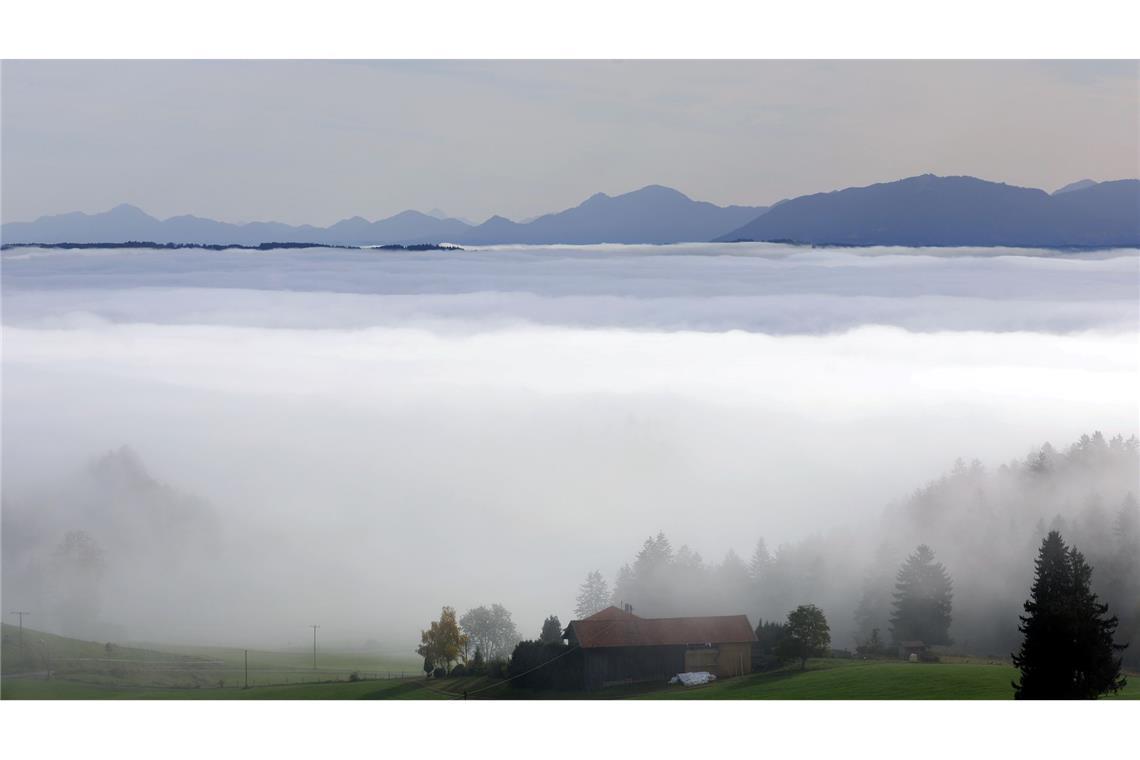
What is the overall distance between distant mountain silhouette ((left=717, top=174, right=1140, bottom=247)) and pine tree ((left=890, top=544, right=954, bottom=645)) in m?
4.04

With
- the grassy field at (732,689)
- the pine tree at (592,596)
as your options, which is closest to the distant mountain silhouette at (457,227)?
the pine tree at (592,596)

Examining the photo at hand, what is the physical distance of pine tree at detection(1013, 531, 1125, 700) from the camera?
13.6 metres

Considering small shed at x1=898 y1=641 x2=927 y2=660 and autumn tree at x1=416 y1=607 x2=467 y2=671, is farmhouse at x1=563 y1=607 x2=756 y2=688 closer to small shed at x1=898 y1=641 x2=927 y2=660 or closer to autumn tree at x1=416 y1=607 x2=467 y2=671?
autumn tree at x1=416 y1=607 x2=467 y2=671

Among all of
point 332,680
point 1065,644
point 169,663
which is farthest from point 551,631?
point 1065,644

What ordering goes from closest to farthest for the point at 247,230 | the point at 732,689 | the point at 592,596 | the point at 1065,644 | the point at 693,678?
the point at 1065,644 → the point at 732,689 → the point at 693,678 → the point at 592,596 → the point at 247,230

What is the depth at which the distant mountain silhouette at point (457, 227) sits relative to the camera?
1614 cm

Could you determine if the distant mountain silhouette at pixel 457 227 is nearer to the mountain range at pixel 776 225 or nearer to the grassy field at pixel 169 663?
the mountain range at pixel 776 225

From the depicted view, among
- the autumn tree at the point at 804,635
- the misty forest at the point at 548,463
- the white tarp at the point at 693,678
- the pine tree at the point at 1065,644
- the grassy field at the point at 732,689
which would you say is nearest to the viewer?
the pine tree at the point at 1065,644

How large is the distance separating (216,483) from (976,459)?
845cm

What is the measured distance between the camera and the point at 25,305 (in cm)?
1553

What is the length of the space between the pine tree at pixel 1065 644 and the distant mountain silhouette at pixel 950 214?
4.25m

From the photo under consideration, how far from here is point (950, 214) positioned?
1628 centimetres

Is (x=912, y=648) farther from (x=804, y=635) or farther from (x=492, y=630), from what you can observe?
(x=492, y=630)

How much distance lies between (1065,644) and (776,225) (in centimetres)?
588
